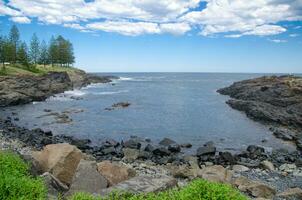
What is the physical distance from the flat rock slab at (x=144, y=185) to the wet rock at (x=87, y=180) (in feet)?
8.60

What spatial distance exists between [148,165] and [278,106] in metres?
47.5

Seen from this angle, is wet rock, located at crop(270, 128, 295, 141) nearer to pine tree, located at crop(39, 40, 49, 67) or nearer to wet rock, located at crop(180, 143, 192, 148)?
wet rock, located at crop(180, 143, 192, 148)

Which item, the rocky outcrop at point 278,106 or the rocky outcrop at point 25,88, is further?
the rocky outcrop at point 25,88

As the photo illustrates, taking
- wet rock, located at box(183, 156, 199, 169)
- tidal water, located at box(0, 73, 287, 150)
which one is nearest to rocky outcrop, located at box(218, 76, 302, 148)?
tidal water, located at box(0, 73, 287, 150)

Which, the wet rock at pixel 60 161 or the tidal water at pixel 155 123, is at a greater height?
the wet rock at pixel 60 161

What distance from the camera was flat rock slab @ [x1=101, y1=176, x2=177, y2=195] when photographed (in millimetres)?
15555

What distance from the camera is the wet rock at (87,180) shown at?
59.4 ft

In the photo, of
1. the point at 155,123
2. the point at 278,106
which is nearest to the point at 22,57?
the point at 155,123

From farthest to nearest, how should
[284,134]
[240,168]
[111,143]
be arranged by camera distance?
[284,134] → [111,143] → [240,168]

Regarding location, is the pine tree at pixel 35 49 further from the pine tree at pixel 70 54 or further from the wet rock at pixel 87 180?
the wet rock at pixel 87 180

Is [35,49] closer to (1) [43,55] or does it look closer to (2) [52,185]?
(1) [43,55]

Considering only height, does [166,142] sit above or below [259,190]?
below

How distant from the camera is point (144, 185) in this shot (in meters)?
16.1

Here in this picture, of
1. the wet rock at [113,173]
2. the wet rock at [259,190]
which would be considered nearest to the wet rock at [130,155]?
the wet rock at [259,190]
